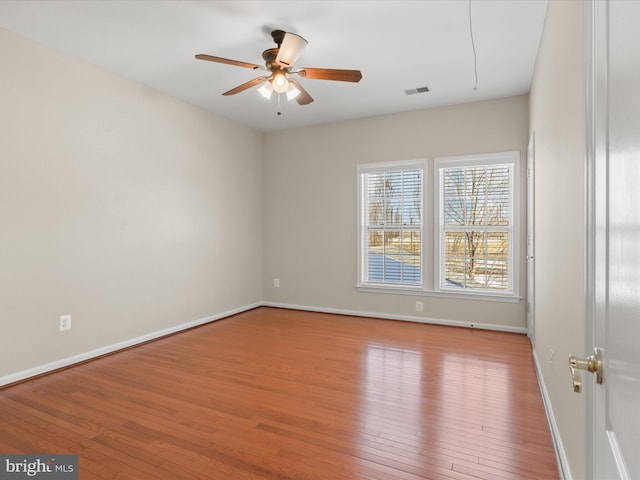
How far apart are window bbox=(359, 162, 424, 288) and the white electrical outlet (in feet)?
11.4

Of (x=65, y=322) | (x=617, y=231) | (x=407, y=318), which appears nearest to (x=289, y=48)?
(x=617, y=231)

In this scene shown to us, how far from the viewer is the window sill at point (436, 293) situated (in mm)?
4535

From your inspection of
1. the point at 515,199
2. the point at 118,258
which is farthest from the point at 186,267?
the point at 515,199

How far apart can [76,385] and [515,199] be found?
4.79m

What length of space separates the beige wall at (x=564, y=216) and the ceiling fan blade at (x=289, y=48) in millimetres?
1652

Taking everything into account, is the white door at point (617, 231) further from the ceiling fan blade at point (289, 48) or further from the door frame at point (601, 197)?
the ceiling fan blade at point (289, 48)

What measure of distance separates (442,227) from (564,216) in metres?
3.02

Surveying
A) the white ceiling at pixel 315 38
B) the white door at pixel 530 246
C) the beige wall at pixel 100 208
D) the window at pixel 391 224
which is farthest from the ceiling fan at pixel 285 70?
the window at pixel 391 224

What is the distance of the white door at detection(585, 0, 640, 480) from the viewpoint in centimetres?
58

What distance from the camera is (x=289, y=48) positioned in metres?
2.87

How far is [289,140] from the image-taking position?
5.91 meters

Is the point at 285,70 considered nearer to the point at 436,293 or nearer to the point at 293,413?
the point at 293,413

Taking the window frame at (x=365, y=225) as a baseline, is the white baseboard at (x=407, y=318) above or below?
below

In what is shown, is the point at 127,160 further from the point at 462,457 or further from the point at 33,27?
the point at 462,457
